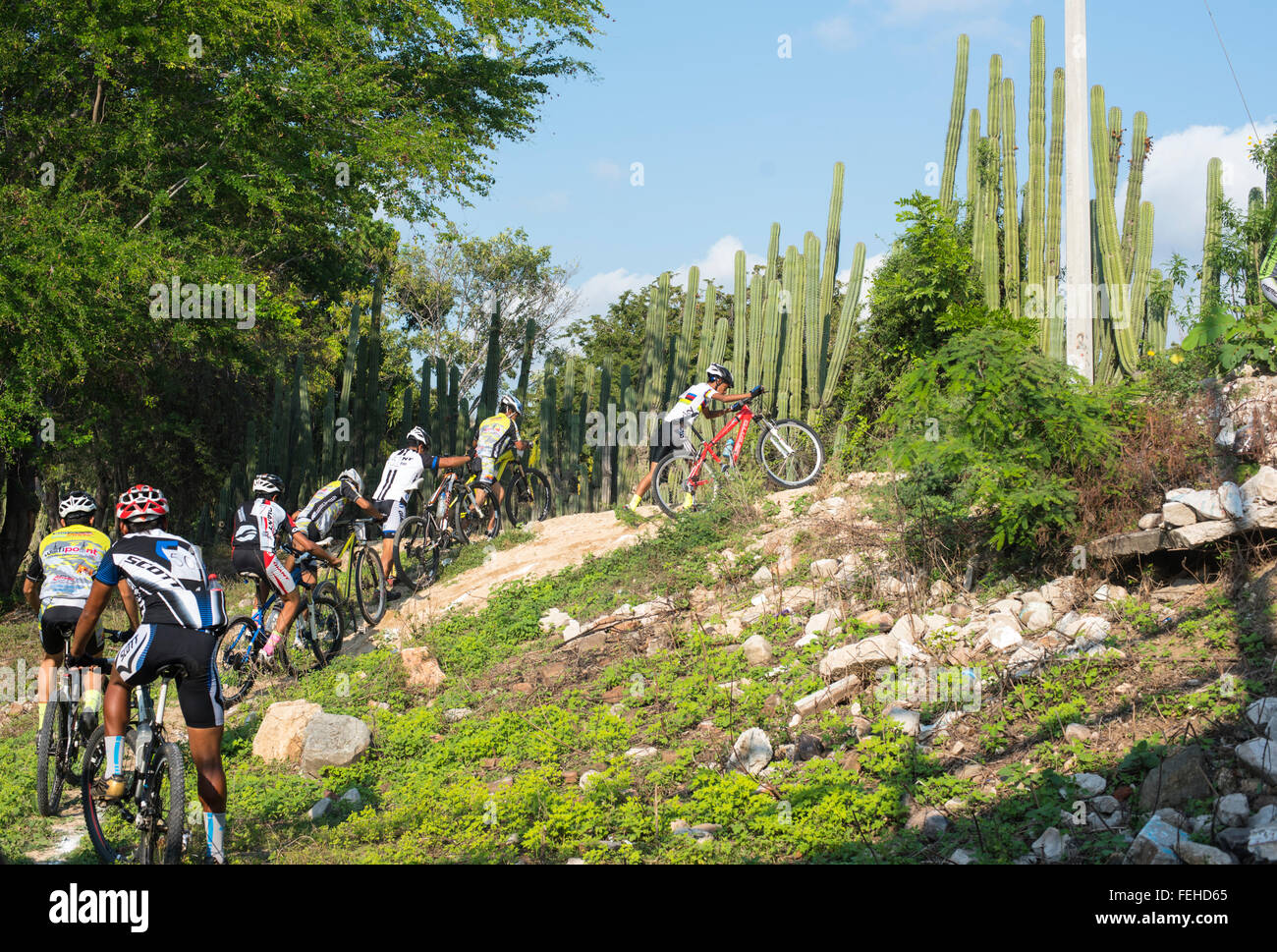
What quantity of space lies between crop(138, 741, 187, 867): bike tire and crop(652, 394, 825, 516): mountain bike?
6892 mm

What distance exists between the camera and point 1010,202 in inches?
513

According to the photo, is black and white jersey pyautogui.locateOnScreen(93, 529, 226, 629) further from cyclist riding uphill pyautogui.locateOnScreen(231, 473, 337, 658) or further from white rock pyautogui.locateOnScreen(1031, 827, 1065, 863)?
white rock pyautogui.locateOnScreen(1031, 827, 1065, 863)

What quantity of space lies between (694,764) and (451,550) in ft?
23.6

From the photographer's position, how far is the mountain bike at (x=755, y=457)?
1146 cm

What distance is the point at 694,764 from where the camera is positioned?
20.5 ft

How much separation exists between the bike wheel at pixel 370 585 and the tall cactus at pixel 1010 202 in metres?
8.34

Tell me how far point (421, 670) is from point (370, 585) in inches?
79.9

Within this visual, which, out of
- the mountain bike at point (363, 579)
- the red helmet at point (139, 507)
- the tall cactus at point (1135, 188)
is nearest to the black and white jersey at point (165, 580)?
the red helmet at point (139, 507)

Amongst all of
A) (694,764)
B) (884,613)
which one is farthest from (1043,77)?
(694,764)

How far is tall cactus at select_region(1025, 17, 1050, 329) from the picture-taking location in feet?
40.8

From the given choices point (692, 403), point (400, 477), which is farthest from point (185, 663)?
point (692, 403)

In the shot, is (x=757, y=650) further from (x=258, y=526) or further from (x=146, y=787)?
(x=258, y=526)

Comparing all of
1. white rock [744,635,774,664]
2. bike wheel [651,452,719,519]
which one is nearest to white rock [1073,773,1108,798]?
white rock [744,635,774,664]

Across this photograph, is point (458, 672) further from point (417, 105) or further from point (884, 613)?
point (417, 105)
